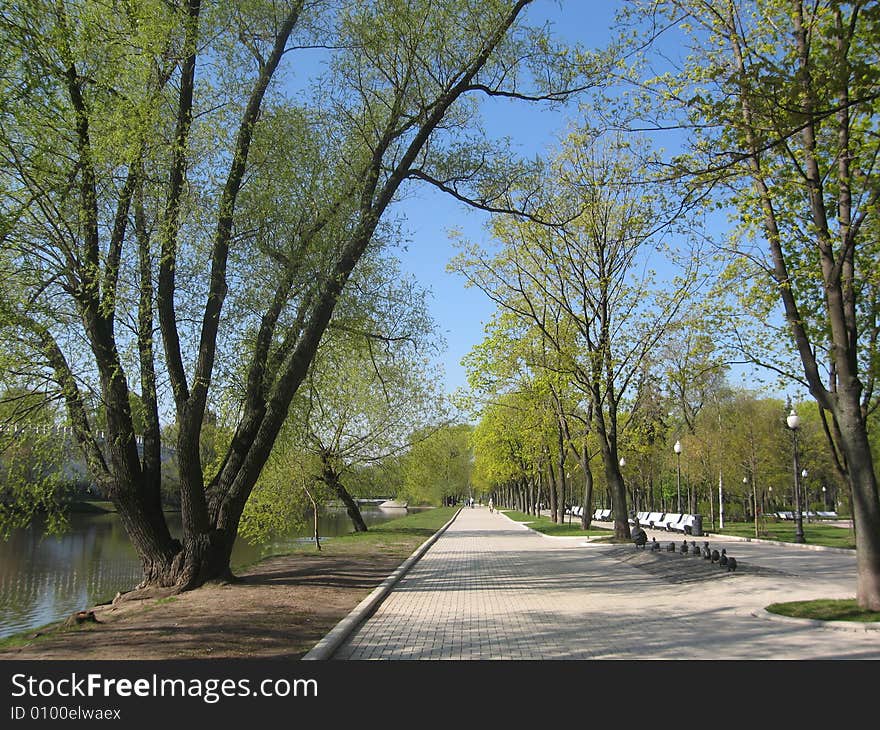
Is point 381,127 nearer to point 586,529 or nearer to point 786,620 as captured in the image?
point 786,620

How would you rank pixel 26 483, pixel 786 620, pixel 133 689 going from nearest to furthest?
pixel 133 689, pixel 786 620, pixel 26 483

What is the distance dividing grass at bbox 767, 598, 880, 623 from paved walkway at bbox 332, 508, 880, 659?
0.95ft

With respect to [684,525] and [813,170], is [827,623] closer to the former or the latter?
[813,170]

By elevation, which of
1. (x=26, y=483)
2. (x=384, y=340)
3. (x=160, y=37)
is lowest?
(x=26, y=483)

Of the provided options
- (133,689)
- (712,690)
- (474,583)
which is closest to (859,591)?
(712,690)

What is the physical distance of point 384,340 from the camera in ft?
53.6

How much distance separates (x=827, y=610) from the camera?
10.4 m

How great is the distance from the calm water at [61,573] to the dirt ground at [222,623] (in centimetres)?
438

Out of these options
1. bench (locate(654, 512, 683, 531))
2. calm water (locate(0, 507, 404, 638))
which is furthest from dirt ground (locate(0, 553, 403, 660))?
Result: bench (locate(654, 512, 683, 531))

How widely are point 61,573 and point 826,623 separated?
2221 cm

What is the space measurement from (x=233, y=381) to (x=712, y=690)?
1045 centimetres

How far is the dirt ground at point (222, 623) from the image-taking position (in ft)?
27.3

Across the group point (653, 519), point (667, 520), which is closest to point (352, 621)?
point (667, 520)

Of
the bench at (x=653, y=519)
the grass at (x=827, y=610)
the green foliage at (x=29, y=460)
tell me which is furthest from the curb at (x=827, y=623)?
the bench at (x=653, y=519)
